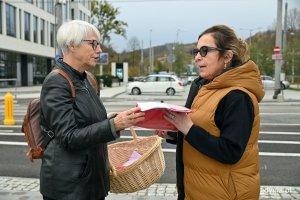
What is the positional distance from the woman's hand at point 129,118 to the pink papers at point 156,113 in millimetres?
36

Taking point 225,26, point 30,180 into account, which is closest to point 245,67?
point 225,26

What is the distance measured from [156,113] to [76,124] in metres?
0.50

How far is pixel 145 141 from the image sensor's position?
3.18 m

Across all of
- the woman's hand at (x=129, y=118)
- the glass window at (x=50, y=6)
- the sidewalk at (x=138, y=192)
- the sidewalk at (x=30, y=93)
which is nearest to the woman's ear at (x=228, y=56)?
the woman's hand at (x=129, y=118)

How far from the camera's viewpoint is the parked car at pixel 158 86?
27.7m

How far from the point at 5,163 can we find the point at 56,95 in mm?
5343

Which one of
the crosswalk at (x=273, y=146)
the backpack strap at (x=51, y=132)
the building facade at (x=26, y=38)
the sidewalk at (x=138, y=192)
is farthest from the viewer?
the building facade at (x=26, y=38)

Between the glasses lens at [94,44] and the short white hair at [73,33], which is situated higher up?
the short white hair at [73,33]

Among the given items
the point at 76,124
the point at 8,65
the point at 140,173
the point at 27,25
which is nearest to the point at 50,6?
the point at 27,25

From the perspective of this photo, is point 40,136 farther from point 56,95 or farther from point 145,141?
point 145,141

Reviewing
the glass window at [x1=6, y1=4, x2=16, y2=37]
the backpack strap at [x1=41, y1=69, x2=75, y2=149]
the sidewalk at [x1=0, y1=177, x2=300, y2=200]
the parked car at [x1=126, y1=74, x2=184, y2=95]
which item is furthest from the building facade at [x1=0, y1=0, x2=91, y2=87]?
the backpack strap at [x1=41, y1=69, x2=75, y2=149]

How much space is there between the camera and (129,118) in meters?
2.26

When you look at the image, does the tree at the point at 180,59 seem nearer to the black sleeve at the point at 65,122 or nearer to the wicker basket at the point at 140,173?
the wicker basket at the point at 140,173

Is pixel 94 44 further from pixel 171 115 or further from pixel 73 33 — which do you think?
pixel 171 115
